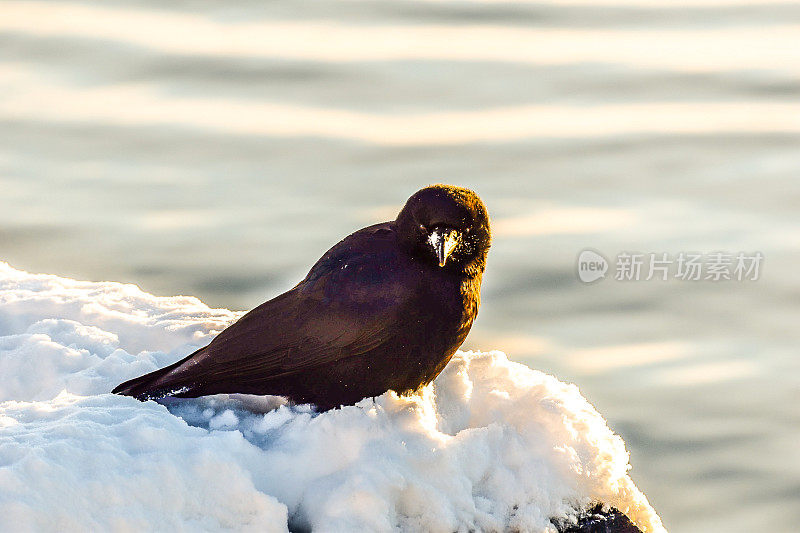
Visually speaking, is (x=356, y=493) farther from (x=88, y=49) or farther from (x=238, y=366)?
(x=88, y=49)

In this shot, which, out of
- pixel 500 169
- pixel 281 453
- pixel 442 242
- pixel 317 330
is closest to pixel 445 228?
pixel 442 242

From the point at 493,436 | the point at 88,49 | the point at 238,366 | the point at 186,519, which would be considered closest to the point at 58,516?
the point at 186,519

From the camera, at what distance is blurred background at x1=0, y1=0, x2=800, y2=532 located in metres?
6.47

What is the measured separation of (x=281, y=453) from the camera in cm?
344

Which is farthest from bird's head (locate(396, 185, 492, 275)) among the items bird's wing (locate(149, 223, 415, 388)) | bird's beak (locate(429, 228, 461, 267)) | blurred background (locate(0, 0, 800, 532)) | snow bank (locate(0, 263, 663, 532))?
blurred background (locate(0, 0, 800, 532))

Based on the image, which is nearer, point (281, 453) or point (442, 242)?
point (281, 453)

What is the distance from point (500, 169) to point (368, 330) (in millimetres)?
4590

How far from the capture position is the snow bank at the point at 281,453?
3.12 meters

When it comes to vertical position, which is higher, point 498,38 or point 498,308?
point 498,38

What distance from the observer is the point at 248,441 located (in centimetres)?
353

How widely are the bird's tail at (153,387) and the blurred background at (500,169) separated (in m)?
2.77

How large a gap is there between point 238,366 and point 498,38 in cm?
665

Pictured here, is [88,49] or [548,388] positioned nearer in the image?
[548,388]

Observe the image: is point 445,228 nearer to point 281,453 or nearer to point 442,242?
point 442,242
